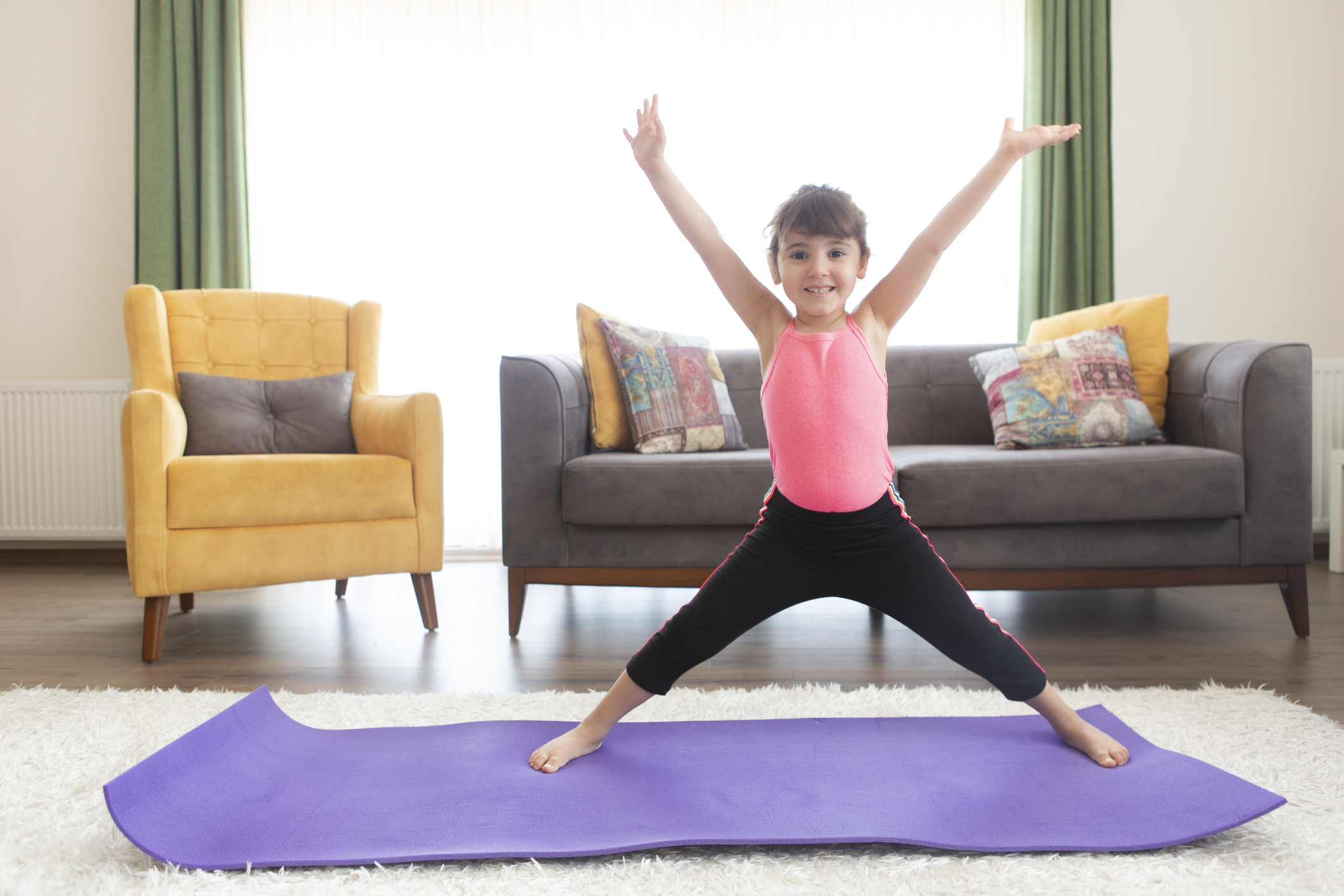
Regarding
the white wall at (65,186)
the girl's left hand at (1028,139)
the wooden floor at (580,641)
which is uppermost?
the white wall at (65,186)

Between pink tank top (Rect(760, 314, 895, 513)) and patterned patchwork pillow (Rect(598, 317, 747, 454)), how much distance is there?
115 cm

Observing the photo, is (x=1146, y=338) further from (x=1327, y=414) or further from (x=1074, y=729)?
(x=1074, y=729)

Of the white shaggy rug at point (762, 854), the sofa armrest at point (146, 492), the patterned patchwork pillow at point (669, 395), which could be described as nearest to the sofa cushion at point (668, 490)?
the patterned patchwork pillow at point (669, 395)

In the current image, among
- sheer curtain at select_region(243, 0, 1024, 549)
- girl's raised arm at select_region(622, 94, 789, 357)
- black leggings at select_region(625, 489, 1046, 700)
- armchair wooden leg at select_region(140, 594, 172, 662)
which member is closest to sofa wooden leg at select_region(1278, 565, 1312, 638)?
black leggings at select_region(625, 489, 1046, 700)

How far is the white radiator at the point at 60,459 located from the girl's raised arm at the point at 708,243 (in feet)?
10.3

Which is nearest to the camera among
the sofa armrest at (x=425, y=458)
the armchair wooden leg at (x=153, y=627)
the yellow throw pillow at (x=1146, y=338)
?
the armchair wooden leg at (x=153, y=627)

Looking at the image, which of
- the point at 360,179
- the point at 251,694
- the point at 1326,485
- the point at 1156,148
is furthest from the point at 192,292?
the point at 1326,485

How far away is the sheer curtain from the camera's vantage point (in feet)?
11.4

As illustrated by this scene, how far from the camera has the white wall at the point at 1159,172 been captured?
11.2ft

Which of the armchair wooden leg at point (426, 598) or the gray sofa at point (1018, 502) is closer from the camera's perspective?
the gray sofa at point (1018, 502)

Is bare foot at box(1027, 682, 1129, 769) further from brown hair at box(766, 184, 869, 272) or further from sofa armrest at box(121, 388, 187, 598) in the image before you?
sofa armrest at box(121, 388, 187, 598)

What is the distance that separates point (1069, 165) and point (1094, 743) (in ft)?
9.31

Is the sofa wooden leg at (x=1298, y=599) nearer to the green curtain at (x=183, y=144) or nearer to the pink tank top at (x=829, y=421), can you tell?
the pink tank top at (x=829, y=421)

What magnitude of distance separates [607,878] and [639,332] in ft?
5.98
